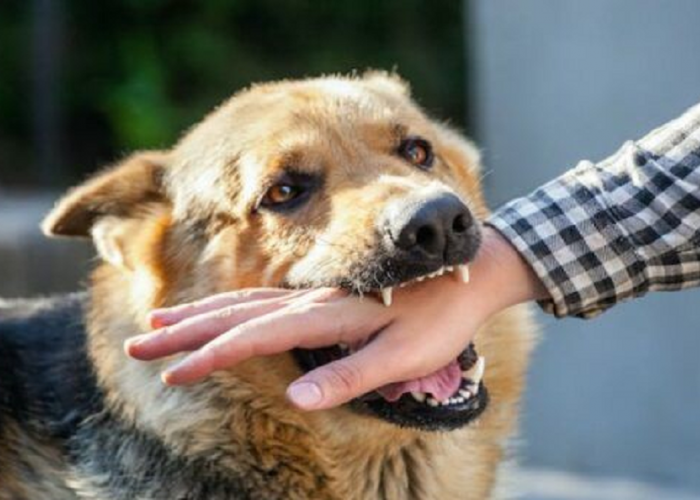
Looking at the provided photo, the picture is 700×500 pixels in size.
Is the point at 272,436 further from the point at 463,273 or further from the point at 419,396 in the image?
the point at 463,273

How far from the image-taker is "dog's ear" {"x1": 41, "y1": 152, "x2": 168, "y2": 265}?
496cm

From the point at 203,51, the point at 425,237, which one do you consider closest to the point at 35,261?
the point at 203,51

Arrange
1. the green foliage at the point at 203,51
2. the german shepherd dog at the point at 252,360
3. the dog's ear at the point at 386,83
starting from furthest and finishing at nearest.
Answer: the green foliage at the point at 203,51
the dog's ear at the point at 386,83
the german shepherd dog at the point at 252,360

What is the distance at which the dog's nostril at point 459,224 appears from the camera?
4.18m

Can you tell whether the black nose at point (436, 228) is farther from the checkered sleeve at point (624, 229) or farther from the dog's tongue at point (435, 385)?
the dog's tongue at point (435, 385)

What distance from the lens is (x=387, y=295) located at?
414cm

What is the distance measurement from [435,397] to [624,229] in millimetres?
636

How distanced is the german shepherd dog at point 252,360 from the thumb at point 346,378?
51 cm

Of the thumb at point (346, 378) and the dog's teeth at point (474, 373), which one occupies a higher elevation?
the dog's teeth at point (474, 373)

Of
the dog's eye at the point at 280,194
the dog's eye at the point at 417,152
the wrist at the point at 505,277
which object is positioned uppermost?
the dog's eye at the point at 417,152

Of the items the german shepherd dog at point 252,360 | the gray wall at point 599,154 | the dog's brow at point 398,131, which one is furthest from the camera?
the gray wall at point 599,154

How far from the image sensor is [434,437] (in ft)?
15.7

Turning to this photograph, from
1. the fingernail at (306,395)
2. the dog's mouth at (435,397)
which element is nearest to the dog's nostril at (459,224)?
the dog's mouth at (435,397)

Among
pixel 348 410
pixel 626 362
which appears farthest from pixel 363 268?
pixel 626 362
